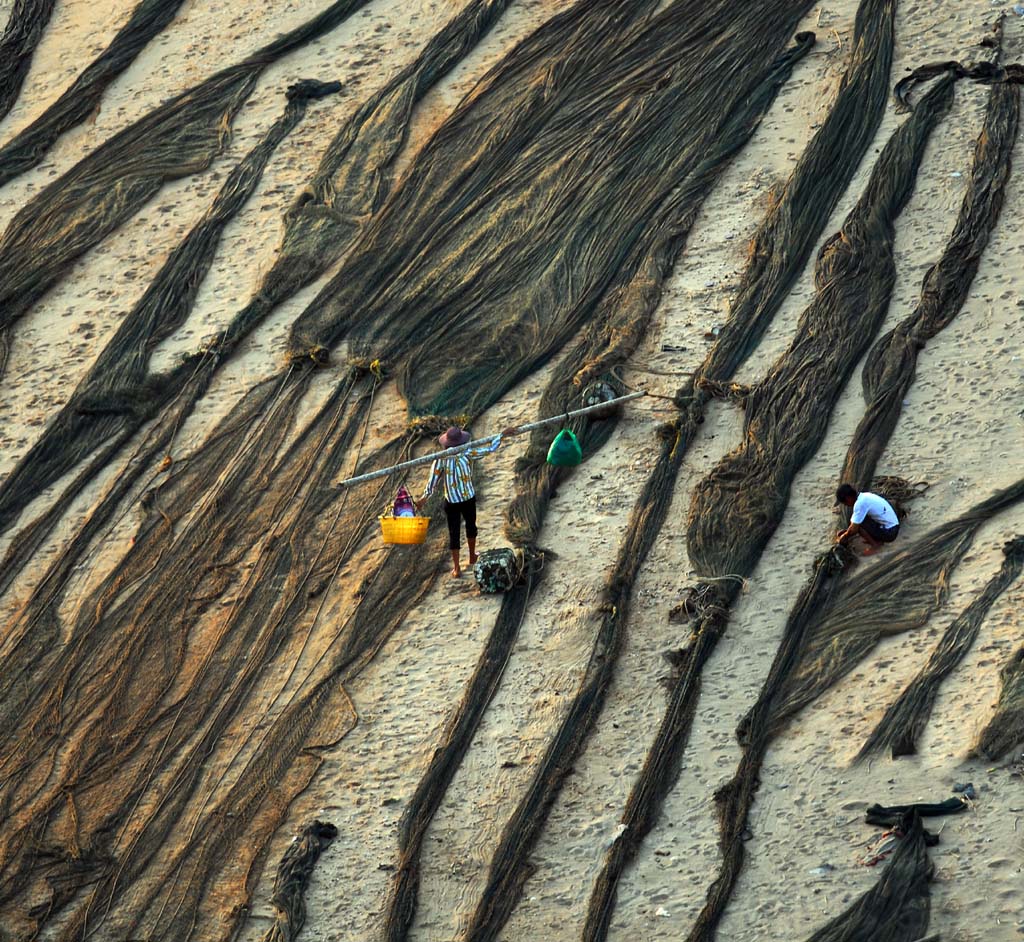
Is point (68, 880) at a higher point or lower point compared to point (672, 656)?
lower

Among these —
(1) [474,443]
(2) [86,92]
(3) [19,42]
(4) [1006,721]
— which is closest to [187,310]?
(2) [86,92]

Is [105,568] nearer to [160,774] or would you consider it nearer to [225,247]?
[160,774]

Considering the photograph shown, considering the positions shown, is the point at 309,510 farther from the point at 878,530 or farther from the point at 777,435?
the point at 878,530

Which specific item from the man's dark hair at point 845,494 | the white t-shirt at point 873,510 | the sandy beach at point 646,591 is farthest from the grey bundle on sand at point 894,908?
the man's dark hair at point 845,494

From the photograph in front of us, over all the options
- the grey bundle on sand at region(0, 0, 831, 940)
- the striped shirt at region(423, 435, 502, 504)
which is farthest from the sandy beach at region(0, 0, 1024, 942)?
the striped shirt at region(423, 435, 502, 504)

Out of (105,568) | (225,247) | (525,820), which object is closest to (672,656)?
(525,820)

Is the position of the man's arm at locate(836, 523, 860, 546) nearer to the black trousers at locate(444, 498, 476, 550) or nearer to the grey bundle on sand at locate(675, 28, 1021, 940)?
the grey bundle on sand at locate(675, 28, 1021, 940)
